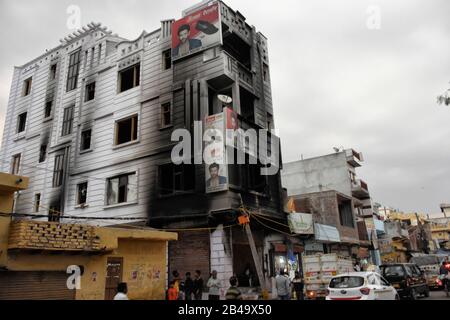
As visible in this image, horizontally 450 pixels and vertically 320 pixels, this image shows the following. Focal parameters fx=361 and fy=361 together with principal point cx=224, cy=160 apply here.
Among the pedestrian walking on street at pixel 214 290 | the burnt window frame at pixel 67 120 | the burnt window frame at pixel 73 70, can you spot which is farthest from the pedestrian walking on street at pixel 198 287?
the burnt window frame at pixel 73 70

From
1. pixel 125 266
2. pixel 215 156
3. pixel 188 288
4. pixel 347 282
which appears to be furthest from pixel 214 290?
pixel 215 156

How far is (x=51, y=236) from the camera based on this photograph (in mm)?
11625

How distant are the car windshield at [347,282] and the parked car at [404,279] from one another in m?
5.60

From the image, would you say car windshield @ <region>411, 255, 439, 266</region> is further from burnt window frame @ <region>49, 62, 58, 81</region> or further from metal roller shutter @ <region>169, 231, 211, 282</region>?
burnt window frame @ <region>49, 62, 58, 81</region>

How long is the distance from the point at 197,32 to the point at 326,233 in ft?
52.3

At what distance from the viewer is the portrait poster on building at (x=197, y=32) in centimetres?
1981

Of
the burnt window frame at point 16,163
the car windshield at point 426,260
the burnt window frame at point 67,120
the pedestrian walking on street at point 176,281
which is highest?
the burnt window frame at point 67,120

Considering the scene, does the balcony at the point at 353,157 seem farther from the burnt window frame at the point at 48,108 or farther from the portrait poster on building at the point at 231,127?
the burnt window frame at the point at 48,108

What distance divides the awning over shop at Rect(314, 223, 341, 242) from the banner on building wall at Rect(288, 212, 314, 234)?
2.68 ft

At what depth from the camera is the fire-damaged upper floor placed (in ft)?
62.4

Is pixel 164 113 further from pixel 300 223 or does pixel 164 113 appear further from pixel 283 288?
pixel 283 288

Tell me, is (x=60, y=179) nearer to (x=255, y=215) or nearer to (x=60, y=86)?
(x=60, y=86)

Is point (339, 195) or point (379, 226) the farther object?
point (379, 226)

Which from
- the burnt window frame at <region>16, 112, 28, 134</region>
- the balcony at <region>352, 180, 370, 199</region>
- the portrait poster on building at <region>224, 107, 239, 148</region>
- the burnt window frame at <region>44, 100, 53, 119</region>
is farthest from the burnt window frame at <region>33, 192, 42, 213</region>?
the balcony at <region>352, 180, 370, 199</region>
